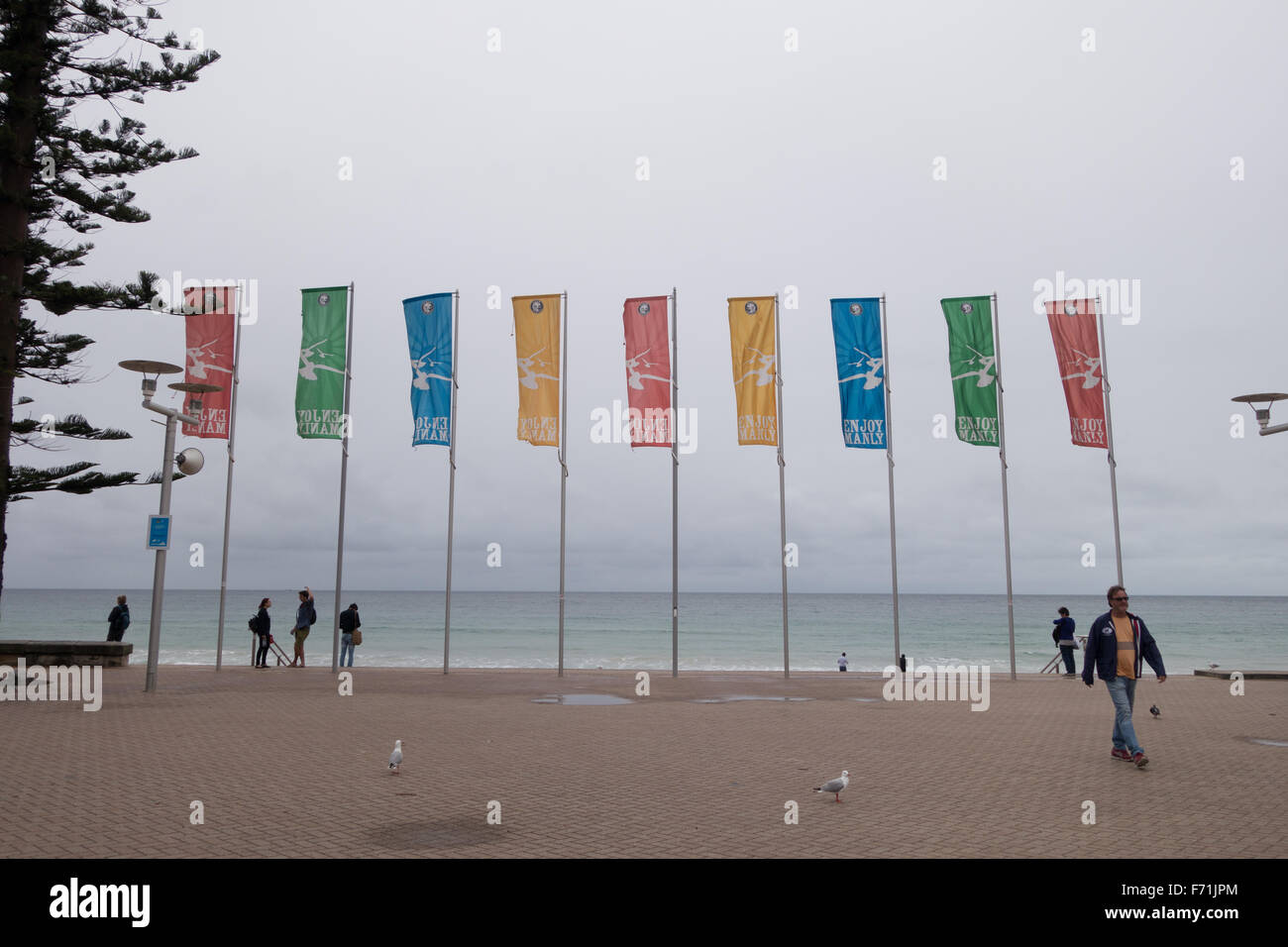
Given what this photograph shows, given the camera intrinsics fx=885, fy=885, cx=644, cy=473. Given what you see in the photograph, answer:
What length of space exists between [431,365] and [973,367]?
504 inches

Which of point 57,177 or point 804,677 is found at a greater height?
point 57,177

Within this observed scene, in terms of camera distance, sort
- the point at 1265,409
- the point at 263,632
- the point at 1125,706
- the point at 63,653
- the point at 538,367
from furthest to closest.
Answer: the point at 263,632 → the point at 538,367 → the point at 63,653 → the point at 1265,409 → the point at 1125,706

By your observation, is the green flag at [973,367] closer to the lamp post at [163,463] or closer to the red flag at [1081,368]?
the red flag at [1081,368]

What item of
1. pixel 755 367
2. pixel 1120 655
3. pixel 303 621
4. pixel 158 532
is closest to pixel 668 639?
pixel 303 621

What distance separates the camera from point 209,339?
2022 centimetres

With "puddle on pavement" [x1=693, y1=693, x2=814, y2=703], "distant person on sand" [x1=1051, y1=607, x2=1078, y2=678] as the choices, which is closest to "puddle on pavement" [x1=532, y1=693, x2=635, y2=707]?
"puddle on pavement" [x1=693, y1=693, x2=814, y2=703]

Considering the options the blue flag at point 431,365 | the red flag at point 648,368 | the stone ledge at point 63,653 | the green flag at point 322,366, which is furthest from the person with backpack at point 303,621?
the red flag at point 648,368

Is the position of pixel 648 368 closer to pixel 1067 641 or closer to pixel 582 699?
pixel 582 699

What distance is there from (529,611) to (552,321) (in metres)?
84.4

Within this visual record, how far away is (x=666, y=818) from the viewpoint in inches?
276

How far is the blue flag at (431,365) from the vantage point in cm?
2075

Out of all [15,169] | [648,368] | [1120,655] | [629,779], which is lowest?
[629,779]
